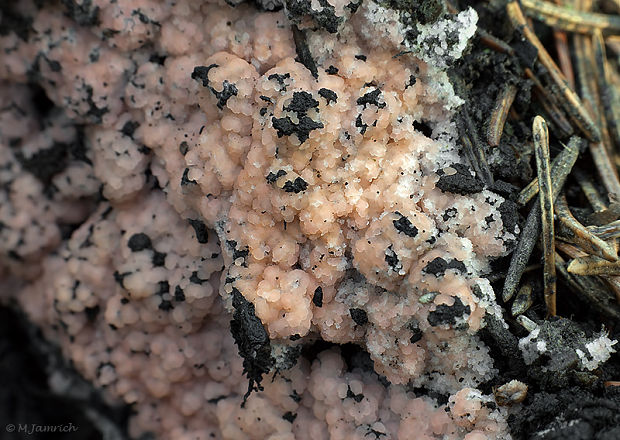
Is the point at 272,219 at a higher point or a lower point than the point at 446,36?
lower

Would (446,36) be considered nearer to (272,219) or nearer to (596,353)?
(272,219)

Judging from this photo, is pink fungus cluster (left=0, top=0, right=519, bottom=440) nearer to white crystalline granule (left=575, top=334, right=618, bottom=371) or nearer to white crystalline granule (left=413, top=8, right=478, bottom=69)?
white crystalline granule (left=413, top=8, right=478, bottom=69)

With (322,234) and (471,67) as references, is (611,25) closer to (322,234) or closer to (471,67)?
(471,67)

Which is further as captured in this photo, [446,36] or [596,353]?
[446,36]

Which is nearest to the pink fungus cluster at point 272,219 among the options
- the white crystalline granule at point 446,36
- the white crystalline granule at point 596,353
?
the white crystalline granule at point 446,36

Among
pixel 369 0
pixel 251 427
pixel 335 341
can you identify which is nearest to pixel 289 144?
pixel 369 0

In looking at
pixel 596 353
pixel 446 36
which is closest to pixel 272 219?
pixel 446 36

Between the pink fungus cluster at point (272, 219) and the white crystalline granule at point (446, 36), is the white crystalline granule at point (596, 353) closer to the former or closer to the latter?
the pink fungus cluster at point (272, 219)

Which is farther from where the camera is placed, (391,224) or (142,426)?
(142,426)
